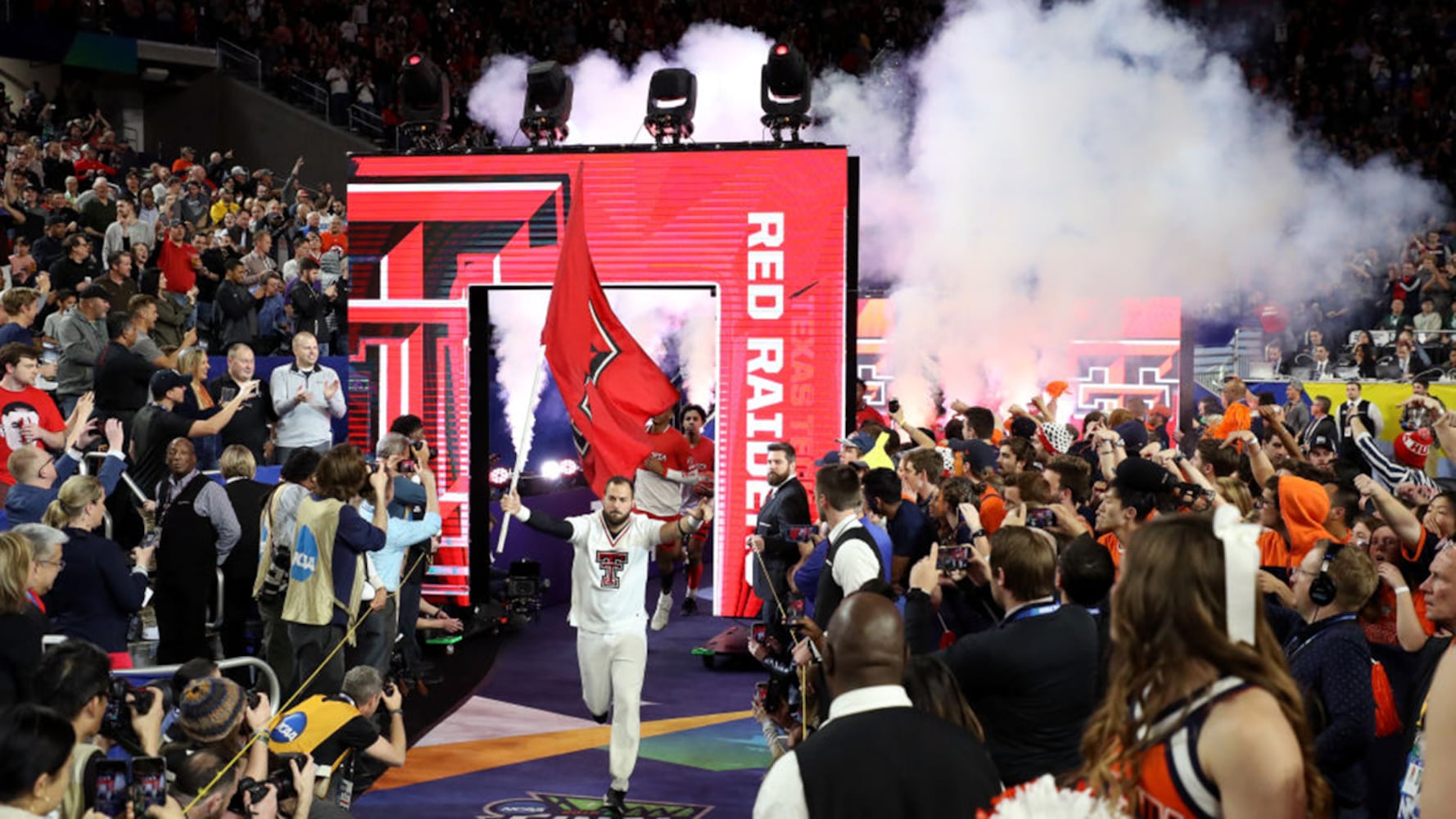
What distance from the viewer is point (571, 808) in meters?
8.37

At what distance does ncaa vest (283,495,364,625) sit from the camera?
865 centimetres

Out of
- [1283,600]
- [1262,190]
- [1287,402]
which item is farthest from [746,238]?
[1262,190]

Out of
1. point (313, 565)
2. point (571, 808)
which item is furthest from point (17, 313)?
point (571, 808)

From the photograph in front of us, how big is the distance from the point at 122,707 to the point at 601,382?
17.2 ft

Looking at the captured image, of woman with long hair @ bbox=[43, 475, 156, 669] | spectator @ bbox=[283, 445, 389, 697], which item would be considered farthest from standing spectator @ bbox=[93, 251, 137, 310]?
woman with long hair @ bbox=[43, 475, 156, 669]

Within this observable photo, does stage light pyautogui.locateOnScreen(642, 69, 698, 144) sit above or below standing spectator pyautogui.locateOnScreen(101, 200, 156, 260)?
above

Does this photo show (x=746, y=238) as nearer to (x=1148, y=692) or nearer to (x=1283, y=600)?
(x=1283, y=600)

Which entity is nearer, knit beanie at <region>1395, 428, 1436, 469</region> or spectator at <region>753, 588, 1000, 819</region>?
spectator at <region>753, 588, 1000, 819</region>

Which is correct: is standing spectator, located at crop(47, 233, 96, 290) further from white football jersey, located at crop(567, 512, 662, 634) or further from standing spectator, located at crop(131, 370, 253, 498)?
white football jersey, located at crop(567, 512, 662, 634)

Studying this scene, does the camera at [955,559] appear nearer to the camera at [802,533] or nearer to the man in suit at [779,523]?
the camera at [802,533]

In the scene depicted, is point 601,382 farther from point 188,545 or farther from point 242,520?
point 188,545

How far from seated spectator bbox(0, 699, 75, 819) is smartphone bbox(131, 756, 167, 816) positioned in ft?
1.19

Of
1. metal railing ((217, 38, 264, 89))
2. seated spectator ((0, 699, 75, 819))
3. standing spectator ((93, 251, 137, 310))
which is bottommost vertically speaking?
seated spectator ((0, 699, 75, 819))

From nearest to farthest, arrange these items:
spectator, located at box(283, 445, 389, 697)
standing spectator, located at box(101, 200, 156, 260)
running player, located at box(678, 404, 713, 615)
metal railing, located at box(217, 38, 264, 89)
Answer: spectator, located at box(283, 445, 389, 697), running player, located at box(678, 404, 713, 615), standing spectator, located at box(101, 200, 156, 260), metal railing, located at box(217, 38, 264, 89)
